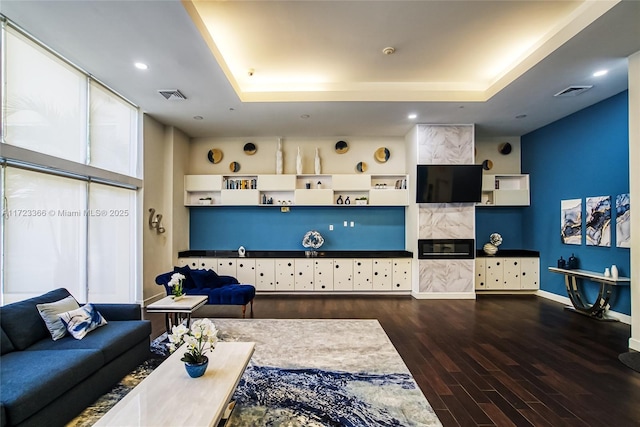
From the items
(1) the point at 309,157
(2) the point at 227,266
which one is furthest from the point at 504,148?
(2) the point at 227,266

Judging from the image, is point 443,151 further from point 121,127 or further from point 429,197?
point 121,127

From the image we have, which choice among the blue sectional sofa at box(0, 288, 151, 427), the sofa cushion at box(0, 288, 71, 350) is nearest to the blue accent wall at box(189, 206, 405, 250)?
the blue sectional sofa at box(0, 288, 151, 427)

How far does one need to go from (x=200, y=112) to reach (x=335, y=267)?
382cm

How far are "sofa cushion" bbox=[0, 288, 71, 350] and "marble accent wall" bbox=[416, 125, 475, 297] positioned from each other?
5464 millimetres

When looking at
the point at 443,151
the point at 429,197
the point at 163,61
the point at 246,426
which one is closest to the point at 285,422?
the point at 246,426

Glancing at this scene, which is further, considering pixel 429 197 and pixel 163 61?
pixel 429 197

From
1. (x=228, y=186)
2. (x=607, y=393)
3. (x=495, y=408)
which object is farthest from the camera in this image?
(x=228, y=186)

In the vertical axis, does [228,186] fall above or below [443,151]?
below

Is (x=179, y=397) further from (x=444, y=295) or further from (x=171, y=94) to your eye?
(x=444, y=295)

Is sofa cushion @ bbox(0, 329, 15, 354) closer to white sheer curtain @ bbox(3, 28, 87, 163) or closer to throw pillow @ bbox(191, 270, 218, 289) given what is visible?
white sheer curtain @ bbox(3, 28, 87, 163)

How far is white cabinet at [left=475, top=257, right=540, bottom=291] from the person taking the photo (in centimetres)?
614

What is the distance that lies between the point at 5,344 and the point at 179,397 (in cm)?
170

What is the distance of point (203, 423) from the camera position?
5.08 feet

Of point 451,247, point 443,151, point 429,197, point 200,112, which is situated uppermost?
point 200,112
